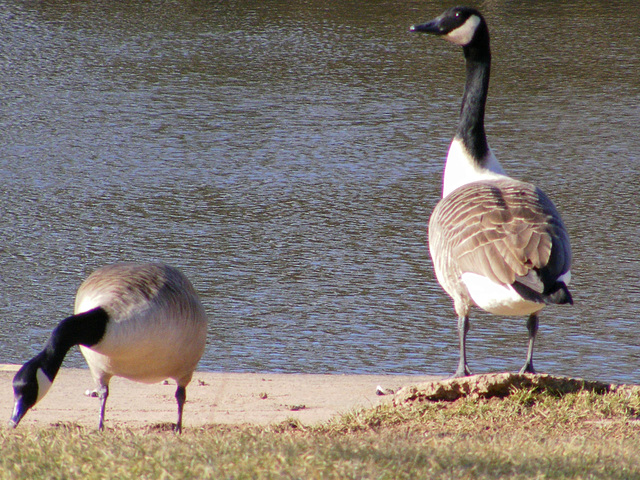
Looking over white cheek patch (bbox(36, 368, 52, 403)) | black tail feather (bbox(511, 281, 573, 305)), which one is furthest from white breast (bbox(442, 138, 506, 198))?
white cheek patch (bbox(36, 368, 52, 403))

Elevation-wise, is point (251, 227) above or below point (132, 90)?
below

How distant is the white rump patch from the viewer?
3746mm

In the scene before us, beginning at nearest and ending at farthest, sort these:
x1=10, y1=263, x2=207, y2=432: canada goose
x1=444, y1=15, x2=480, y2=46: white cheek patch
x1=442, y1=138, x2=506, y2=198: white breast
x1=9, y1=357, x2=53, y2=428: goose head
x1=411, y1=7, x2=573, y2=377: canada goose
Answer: x1=9, y1=357, x2=53, y2=428: goose head
x1=10, y1=263, x2=207, y2=432: canada goose
x1=411, y1=7, x2=573, y2=377: canada goose
x1=442, y1=138, x2=506, y2=198: white breast
x1=444, y1=15, x2=480, y2=46: white cheek patch

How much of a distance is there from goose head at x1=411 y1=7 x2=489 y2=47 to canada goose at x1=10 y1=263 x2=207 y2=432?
7.31 ft

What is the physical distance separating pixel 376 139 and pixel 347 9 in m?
6.91

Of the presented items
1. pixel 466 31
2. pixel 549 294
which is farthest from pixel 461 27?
pixel 549 294

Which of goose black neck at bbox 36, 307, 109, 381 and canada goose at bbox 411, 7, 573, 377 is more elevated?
canada goose at bbox 411, 7, 573, 377

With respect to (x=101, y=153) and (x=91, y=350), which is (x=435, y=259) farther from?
(x=101, y=153)

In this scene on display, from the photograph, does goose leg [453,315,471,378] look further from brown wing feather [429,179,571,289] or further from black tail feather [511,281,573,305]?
black tail feather [511,281,573,305]

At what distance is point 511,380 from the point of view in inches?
154

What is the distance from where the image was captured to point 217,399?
4.37 meters

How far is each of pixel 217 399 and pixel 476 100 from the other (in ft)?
7.19

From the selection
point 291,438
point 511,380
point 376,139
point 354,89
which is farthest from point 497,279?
point 354,89

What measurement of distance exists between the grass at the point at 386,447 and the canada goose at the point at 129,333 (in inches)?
8.7
